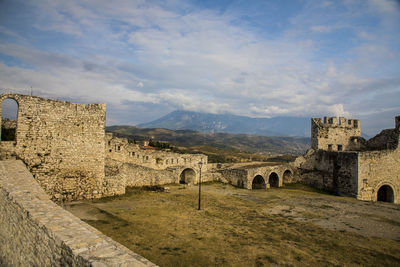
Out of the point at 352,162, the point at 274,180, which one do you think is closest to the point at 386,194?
the point at 352,162

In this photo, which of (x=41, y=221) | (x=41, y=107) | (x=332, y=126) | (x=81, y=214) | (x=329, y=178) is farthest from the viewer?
(x=332, y=126)

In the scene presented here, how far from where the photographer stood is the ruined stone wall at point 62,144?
13.8 meters

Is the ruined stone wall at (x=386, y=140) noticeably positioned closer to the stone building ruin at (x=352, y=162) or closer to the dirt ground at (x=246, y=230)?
the stone building ruin at (x=352, y=162)

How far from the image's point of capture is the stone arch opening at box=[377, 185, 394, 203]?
1017 inches

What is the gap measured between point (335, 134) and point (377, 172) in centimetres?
709

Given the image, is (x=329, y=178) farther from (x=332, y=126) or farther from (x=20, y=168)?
(x=20, y=168)

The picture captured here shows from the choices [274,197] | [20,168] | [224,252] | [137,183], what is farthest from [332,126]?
[20,168]

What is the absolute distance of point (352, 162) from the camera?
24.2 m

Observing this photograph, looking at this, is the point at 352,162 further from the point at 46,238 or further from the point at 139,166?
the point at 46,238

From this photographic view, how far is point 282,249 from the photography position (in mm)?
10195

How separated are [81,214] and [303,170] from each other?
27024 mm

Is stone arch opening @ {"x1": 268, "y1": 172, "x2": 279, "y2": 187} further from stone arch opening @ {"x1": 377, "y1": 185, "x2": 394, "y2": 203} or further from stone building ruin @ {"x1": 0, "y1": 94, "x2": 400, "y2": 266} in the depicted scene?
stone arch opening @ {"x1": 377, "y1": 185, "x2": 394, "y2": 203}

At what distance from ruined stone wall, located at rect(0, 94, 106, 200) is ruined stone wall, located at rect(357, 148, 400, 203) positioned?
24190 millimetres

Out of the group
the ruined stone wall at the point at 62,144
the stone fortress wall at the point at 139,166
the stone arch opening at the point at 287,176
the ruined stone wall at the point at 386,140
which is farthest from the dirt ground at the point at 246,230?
the stone arch opening at the point at 287,176
